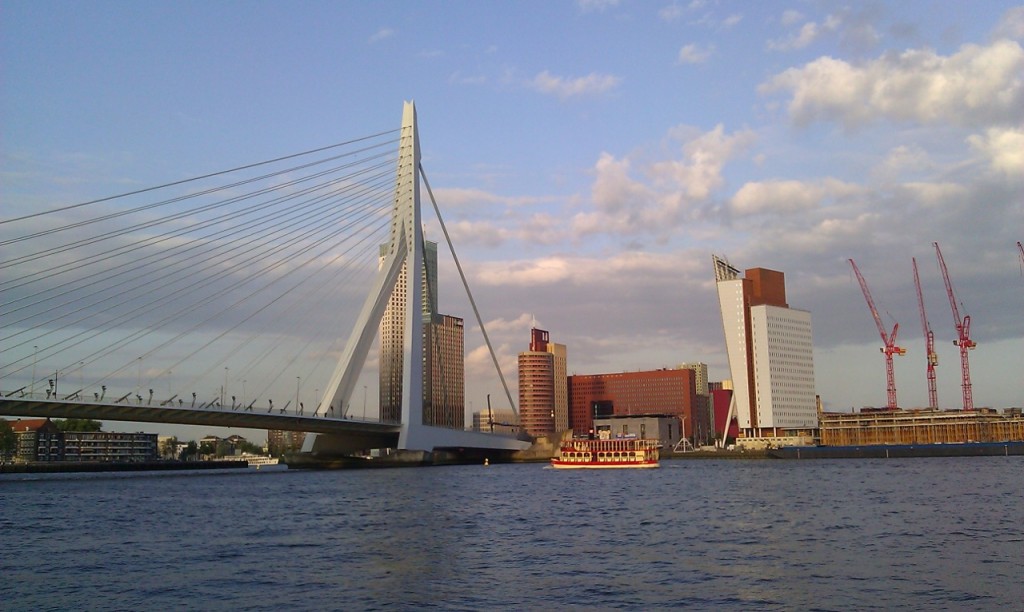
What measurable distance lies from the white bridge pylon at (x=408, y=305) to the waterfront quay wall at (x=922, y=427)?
65.2 m

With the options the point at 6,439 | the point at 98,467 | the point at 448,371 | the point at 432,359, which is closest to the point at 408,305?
the point at 98,467

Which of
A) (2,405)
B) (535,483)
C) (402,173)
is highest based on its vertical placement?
(402,173)

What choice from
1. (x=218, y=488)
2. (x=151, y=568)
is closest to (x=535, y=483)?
(x=218, y=488)

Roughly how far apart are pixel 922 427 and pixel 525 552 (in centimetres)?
10453

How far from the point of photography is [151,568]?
22.1 metres

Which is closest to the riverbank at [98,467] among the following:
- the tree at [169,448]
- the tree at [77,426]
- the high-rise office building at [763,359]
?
the tree at [77,426]

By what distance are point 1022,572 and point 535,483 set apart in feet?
134

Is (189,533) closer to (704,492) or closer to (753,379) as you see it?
(704,492)

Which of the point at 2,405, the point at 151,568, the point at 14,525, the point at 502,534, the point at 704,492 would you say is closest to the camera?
the point at 151,568

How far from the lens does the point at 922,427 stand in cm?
11475

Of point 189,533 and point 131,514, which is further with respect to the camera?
point 131,514

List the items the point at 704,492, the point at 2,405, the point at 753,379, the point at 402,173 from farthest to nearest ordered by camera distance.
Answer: the point at 753,379 < the point at 402,173 < the point at 2,405 < the point at 704,492

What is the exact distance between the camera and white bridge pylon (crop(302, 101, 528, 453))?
215 ft

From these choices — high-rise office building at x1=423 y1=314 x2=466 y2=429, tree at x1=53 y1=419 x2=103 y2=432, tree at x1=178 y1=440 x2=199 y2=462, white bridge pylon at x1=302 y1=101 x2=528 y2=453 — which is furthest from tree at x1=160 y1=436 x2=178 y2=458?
white bridge pylon at x1=302 y1=101 x2=528 y2=453
